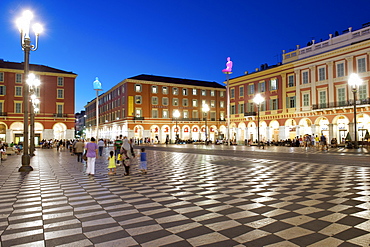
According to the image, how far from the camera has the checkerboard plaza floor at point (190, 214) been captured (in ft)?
13.8

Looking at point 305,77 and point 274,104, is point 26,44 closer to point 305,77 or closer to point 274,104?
point 305,77

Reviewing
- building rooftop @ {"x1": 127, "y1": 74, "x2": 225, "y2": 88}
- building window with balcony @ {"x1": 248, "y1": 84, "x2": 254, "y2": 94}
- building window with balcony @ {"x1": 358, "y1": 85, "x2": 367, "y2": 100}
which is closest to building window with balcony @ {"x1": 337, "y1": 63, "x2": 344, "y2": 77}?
building window with balcony @ {"x1": 358, "y1": 85, "x2": 367, "y2": 100}

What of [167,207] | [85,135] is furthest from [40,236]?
[85,135]

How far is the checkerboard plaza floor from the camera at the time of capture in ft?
13.8

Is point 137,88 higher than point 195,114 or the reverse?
higher

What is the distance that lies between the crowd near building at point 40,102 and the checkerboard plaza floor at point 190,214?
4437 cm

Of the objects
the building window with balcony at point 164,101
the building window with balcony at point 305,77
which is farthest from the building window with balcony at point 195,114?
the building window with balcony at point 305,77

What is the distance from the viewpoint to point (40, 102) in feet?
A: 163

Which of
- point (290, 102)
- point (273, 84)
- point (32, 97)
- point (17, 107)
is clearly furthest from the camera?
point (17, 107)

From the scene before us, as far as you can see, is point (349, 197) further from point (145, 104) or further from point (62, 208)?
point (145, 104)

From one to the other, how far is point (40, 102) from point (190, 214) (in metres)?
51.1

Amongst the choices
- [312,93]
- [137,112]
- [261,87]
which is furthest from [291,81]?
[137,112]

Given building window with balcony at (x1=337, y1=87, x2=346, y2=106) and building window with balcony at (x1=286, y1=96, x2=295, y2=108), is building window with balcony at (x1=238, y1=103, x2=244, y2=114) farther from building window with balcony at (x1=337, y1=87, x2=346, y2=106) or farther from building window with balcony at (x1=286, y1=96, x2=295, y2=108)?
building window with balcony at (x1=337, y1=87, x2=346, y2=106)

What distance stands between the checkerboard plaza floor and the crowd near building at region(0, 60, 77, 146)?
44.4m
